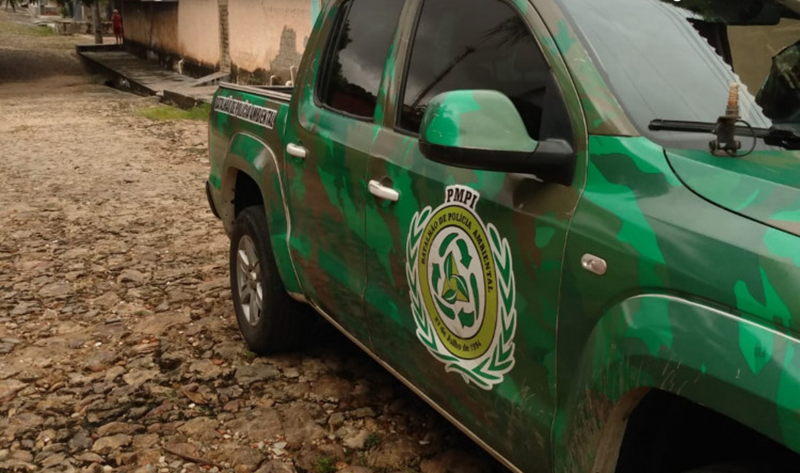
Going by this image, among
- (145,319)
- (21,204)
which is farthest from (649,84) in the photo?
(21,204)

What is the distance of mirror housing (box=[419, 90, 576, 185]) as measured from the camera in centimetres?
212

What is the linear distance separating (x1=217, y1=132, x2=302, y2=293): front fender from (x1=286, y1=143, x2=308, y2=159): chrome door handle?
18 centimetres

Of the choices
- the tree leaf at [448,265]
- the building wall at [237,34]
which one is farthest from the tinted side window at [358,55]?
the building wall at [237,34]

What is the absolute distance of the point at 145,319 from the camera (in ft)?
16.3

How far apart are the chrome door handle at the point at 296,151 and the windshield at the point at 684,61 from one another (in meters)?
1.49

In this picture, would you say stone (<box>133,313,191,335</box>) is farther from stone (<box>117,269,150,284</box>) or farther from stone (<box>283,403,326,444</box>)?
stone (<box>283,403,326,444</box>)

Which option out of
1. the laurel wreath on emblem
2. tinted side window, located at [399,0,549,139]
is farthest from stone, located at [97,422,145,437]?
tinted side window, located at [399,0,549,139]

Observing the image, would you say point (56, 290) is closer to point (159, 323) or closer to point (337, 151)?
point (159, 323)

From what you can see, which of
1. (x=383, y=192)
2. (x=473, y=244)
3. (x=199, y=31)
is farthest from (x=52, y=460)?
(x=199, y=31)

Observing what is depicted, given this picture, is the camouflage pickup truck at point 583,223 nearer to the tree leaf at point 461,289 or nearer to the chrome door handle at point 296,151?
the tree leaf at point 461,289

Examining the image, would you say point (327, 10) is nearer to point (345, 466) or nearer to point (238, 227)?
point (238, 227)

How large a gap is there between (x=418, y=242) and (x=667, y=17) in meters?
0.98

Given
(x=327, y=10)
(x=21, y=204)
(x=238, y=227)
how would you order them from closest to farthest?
(x=327, y=10)
(x=238, y=227)
(x=21, y=204)

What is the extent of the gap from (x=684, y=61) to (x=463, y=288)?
0.86m
